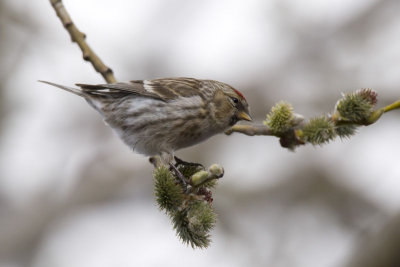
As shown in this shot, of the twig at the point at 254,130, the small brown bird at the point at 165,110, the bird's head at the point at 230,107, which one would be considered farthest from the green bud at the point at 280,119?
the bird's head at the point at 230,107

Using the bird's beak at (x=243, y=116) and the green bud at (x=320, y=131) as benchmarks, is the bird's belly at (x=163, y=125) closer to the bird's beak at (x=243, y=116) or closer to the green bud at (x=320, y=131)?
the bird's beak at (x=243, y=116)

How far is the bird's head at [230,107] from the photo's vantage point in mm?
4234

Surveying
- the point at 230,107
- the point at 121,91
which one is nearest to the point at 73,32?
the point at 121,91

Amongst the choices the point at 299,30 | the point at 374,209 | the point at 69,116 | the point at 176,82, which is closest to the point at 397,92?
the point at 374,209

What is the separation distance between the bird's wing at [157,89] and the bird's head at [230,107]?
0.72 feet

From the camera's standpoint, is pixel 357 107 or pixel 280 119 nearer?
pixel 357 107

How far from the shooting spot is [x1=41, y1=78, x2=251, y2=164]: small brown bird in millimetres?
4039

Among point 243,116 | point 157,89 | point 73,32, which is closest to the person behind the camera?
point 73,32

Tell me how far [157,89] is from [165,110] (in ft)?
0.81

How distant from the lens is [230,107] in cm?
431

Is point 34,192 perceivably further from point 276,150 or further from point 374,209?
point 374,209

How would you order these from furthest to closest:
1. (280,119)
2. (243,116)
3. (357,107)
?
(243,116) < (280,119) < (357,107)

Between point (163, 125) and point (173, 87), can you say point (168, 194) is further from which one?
point (173, 87)

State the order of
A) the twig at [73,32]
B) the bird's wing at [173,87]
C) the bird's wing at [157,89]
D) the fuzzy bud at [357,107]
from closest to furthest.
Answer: the fuzzy bud at [357,107]
the twig at [73,32]
the bird's wing at [157,89]
the bird's wing at [173,87]
